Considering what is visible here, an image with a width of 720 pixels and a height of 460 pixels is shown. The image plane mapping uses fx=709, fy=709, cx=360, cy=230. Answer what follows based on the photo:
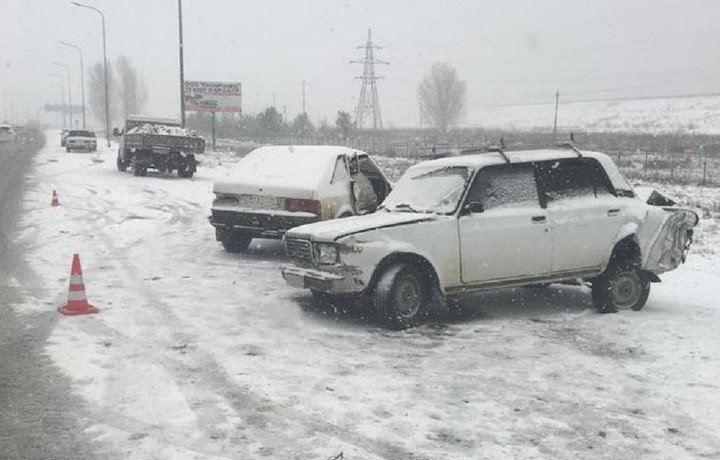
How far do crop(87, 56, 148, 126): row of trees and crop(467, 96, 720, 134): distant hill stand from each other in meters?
70.3

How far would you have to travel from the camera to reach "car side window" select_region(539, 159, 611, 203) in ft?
25.3

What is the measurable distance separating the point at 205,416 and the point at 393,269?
2.76 m

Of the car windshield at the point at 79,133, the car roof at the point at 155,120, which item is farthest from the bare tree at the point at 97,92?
the car roof at the point at 155,120

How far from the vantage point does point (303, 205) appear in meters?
10.2

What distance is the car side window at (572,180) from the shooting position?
7.72 metres

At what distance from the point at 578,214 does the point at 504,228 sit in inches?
37.6

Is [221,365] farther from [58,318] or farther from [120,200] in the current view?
[120,200]

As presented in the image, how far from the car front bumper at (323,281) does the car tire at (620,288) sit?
2799 mm

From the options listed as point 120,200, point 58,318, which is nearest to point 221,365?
point 58,318

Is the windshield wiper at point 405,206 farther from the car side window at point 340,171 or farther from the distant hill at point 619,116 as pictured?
the distant hill at point 619,116

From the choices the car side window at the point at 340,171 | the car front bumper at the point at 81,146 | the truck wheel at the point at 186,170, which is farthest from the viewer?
the car front bumper at the point at 81,146

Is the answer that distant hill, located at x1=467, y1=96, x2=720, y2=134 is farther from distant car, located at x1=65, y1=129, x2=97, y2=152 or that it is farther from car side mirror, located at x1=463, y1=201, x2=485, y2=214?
car side mirror, located at x1=463, y1=201, x2=485, y2=214

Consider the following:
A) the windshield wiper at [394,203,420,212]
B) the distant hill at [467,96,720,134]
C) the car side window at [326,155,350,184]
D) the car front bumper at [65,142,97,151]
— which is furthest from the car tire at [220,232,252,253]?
the distant hill at [467,96,720,134]

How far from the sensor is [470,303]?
27.2 feet
